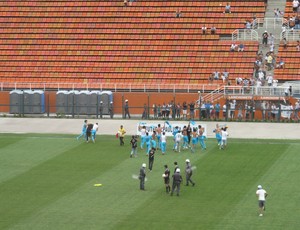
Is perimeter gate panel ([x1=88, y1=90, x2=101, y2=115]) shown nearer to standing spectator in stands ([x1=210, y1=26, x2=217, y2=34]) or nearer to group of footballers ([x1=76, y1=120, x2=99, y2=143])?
standing spectator in stands ([x1=210, y1=26, x2=217, y2=34])

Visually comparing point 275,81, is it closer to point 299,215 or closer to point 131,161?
point 131,161

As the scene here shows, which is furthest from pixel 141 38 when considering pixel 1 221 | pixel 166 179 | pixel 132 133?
pixel 1 221

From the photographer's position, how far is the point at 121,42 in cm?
7806

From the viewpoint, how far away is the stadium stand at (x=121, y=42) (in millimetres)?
74938

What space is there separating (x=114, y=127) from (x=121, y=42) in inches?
546

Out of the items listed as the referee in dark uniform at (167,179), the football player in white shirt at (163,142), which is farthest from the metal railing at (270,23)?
the referee in dark uniform at (167,179)

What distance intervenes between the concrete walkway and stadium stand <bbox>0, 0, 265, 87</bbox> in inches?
284

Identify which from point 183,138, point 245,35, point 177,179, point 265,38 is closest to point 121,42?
point 245,35

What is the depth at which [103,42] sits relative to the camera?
258ft

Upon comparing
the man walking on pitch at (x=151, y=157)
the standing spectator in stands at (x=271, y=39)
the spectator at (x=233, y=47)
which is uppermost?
the standing spectator in stands at (x=271, y=39)

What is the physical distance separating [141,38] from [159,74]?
4.52 metres

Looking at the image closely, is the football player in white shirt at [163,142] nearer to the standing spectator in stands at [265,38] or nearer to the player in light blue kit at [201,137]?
the player in light blue kit at [201,137]

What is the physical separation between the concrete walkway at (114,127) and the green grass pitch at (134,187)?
7.74 feet

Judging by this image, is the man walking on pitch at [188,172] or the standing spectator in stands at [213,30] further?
the standing spectator in stands at [213,30]
